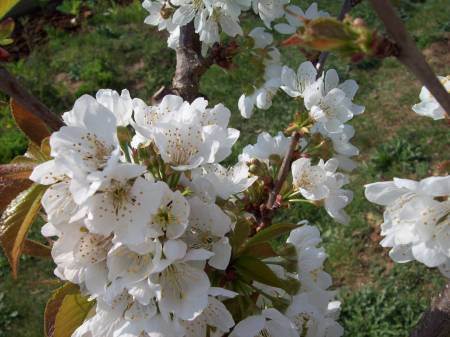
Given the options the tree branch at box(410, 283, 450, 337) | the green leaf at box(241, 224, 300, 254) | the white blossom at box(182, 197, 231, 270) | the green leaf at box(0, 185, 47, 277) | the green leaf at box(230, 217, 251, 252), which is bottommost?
the tree branch at box(410, 283, 450, 337)

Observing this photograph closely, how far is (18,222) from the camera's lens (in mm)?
875

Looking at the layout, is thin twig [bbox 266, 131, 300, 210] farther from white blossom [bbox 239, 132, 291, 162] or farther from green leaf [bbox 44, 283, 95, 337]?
green leaf [bbox 44, 283, 95, 337]

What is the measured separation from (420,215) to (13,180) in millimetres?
627

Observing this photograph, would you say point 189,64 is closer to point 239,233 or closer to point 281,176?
point 281,176

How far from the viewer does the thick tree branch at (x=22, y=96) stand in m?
0.76

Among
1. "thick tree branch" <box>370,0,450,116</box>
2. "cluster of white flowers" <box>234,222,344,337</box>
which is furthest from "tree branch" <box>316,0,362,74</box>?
"thick tree branch" <box>370,0,450,116</box>

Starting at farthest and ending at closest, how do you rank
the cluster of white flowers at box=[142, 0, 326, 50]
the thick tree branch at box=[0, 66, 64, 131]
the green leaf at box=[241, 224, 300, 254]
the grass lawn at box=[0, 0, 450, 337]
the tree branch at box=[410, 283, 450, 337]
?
the grass lawn at box=[0, 0, 450, 337]
the cluster of white flowers at box=[142, 0, 326, 50]
the tree branch at box=[410, 283, 450, 337]
the green leaf at box=[241, 224, 300, 254]
the thick tree branch at box=[0, 66, 64, 131]

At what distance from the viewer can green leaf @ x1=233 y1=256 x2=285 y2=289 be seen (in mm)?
965

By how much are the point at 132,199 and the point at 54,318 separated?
379 millimetres

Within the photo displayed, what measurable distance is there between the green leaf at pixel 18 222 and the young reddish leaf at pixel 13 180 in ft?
0.08

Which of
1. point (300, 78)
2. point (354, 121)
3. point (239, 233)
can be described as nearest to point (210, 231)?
point (239, 233)

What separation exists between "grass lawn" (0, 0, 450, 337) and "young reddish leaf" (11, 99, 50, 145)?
68 cm

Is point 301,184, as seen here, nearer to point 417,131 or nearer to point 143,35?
point 417,131

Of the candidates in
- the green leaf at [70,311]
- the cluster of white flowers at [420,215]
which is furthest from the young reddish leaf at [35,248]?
the cluster of white flowers at [420,215]
